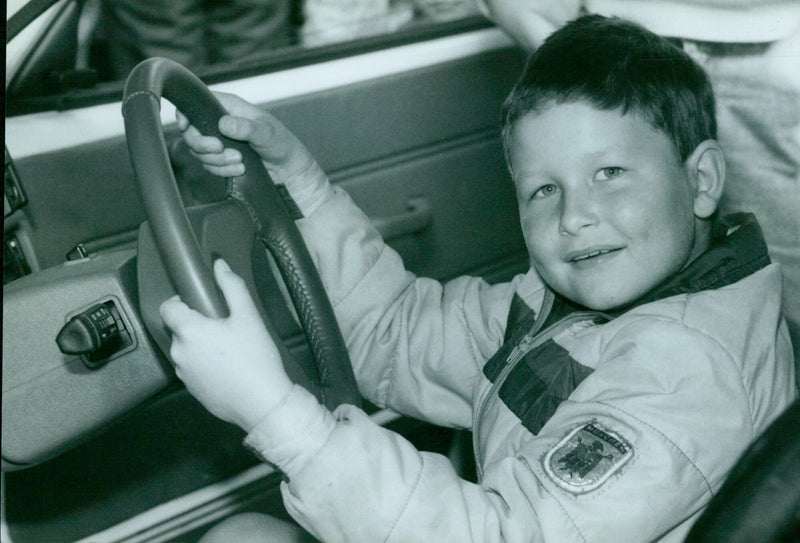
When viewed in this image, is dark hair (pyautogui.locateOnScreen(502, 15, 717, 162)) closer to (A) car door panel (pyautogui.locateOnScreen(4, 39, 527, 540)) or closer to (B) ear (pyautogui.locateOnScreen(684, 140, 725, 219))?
(B) ear (pyautogui.locateOnScreen(684, 140, 725, 219))

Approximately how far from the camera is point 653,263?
995 millimetres

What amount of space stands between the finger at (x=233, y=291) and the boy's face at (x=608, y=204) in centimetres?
40

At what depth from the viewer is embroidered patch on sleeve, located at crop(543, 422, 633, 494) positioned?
818 millimetres

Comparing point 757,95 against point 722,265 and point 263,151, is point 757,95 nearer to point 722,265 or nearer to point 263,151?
point 722,265

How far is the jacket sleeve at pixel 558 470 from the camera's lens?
0.81m

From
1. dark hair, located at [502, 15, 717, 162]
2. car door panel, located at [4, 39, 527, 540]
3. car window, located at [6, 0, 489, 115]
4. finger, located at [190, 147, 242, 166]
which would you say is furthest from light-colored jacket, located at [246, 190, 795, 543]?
car window, located at [6, 0, 489, 115]

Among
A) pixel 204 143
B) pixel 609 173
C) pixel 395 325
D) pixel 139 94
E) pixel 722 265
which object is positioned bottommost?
pixel 395 325

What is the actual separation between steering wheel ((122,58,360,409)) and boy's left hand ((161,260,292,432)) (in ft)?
0.07

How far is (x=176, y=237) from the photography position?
0.74 m

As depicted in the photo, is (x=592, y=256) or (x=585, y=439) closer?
(x=585, y=439)

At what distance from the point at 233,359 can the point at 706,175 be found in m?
0.63

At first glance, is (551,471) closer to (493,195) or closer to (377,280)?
(377,280)

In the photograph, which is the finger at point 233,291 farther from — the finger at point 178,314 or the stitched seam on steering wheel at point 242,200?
the stitched seam on steering wheel at point 242,200

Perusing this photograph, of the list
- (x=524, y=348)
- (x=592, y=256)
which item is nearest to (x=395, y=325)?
(x=524, y=348)
